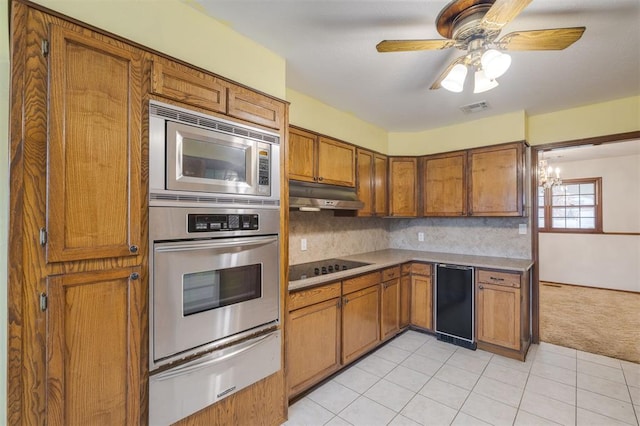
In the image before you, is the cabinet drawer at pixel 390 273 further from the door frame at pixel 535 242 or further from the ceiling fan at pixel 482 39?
the ceiling fan at pixel 482 39

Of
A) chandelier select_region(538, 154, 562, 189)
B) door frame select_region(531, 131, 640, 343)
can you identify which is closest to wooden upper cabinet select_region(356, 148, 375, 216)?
door frame select_region(531, 131, 640, 343)

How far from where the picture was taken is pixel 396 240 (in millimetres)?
4336

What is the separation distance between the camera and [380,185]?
142 inches

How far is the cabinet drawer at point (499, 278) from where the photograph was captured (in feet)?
9.26

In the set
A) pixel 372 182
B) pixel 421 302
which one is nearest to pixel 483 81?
pixel 372 182

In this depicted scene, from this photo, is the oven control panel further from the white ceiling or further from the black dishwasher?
the black dishwasher

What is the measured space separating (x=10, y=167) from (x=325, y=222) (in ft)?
8.23

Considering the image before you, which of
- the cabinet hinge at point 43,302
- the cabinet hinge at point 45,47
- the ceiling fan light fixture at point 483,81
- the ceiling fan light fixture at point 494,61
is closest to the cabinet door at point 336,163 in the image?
the ceiling fan light fixture at point 483,81

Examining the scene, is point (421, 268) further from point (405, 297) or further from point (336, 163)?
point (336, 163)

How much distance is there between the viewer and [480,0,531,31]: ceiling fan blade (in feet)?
3.90

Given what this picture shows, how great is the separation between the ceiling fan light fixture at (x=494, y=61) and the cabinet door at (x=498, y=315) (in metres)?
2.23

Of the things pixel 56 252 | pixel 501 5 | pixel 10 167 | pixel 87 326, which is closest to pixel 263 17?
pixel 501 5

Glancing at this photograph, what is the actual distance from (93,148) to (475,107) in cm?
330

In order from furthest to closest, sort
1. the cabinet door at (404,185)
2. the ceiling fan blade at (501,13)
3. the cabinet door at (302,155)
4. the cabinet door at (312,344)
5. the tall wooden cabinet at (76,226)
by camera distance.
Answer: the cabinet door at (404,185)
the cabinet door at (302,155)
the cabinet door at (312,344)
the ceiling fan blade at (501,13)
the tall wooden cabinet at (76,226)
